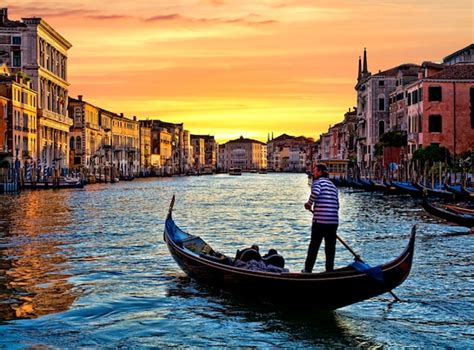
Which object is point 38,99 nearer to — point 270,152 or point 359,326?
point 359,326

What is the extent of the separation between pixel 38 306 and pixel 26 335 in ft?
3.78

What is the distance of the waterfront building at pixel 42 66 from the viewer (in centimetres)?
4906

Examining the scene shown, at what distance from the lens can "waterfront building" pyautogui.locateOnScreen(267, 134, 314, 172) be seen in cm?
16362

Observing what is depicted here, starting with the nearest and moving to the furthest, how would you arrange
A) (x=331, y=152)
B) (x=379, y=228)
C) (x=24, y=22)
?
(x=379, y=228)
(x=24, y=22)
(x=331, y=152)

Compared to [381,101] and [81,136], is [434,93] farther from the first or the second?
[81,136]

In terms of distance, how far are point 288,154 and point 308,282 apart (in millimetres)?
161382

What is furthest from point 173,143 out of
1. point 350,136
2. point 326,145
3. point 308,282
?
point 308,282

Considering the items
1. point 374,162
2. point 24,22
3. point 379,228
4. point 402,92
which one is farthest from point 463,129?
point 24,22

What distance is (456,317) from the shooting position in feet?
23.6

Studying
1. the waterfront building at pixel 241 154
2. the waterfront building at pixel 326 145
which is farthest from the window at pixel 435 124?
the waterfront building at pixel 241 154

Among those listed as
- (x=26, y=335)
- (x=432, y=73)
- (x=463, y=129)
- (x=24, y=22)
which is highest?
(x=24, y=22)

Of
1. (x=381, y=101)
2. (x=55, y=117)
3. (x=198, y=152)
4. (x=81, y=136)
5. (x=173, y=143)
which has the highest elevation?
(x=381, y=101)

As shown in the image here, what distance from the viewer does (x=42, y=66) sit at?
5103cm

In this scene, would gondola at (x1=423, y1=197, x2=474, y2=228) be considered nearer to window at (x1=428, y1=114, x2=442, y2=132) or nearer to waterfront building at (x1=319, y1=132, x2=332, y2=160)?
window at (x1=428, y1=114, x2=442, y2=132)
